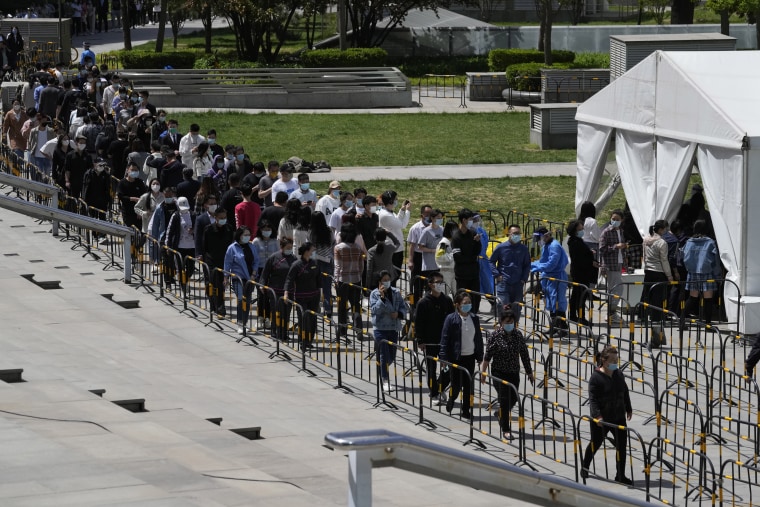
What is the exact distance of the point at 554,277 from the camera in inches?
722

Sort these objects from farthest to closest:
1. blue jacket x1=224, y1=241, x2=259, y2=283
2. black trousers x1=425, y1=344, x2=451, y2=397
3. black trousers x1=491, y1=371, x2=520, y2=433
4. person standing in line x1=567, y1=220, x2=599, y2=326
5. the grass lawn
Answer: the grass lawn → person standing in line x1=567, y1=220, x2=599, y2=326 → blue jacket x1=224, y1=241, x2=259, y2=283 → black trousers x1=425, y1=344, x2=451, y2=397 → black trousers x1=491, y1=371, x2=520, y2=433

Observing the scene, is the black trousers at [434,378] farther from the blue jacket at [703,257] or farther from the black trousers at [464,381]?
the blue jacket at [703,257]

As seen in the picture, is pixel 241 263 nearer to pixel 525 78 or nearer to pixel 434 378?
pixel 434 378

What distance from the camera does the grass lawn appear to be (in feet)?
111

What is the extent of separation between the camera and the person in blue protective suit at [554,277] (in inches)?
718

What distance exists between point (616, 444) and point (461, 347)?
227cm

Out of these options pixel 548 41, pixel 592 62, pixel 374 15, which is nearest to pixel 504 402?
pixel 548 41

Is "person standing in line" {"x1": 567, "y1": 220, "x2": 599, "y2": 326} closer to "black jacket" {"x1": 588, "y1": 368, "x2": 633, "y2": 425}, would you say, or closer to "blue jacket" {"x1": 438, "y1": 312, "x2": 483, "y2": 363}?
"blue jacket" {"x1": 438, "y1": 312, "x2": 483, "y2": 363}

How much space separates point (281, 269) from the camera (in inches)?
664

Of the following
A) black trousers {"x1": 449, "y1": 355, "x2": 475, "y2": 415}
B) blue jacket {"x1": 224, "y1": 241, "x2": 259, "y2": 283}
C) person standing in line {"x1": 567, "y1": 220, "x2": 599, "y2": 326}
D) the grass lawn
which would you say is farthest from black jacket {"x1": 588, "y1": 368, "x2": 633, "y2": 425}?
the grass lawn

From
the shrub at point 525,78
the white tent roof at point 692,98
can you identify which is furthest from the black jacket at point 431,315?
the shrub at point 525,78

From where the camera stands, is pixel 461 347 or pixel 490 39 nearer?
pixel 461 347

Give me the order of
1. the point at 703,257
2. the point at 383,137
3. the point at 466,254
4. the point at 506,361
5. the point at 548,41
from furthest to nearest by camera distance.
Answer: the point at 548,41
the point at 383,137
the point at 703,257
the point at 466,254
the point at 506,361

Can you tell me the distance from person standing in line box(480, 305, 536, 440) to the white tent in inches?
212
